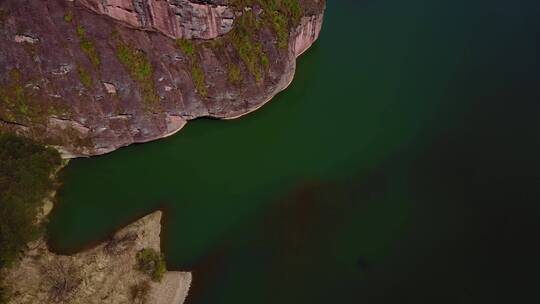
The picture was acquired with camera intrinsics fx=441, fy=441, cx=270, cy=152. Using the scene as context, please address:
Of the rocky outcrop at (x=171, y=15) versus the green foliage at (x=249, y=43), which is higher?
the rocky outcrop at (x=171, y=15)

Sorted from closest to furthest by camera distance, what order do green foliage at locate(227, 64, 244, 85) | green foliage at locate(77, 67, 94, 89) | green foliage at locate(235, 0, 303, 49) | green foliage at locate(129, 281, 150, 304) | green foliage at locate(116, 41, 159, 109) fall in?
green foliage at locate(129, 281, 150, 304)
green foliage at locate(77, 67, 94, 89)
green foliage at locate(116, 41, 159, 109)
green foliage at locate(227, 64, 244, 85)
green foliage at locate(235, 0, 303, 49)

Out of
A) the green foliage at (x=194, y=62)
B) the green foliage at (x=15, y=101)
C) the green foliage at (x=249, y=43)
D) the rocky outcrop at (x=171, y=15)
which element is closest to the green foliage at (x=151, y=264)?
the green foliage at (x=15, y=101)

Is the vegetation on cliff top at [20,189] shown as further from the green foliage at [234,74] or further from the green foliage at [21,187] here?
the green foliage at [234,74]

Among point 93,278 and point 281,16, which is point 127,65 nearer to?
point 281,16

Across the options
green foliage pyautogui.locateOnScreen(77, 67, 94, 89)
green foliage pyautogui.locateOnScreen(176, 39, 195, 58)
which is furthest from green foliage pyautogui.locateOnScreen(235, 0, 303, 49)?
green foliage pyautogui.locateOnScreen(77, 67, 94, 89)

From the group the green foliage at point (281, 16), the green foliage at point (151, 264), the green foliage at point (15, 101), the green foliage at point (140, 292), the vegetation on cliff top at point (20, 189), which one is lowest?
the green foliage at point (140, 292)

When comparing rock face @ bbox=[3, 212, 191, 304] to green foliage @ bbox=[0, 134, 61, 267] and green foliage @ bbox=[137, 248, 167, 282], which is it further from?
green foliage @ bbox=[0, 134, 61, 267]
